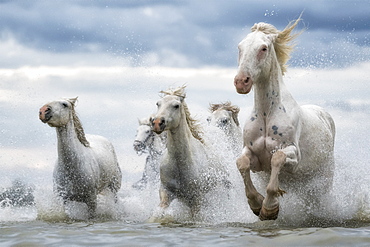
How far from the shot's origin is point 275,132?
24.2ft

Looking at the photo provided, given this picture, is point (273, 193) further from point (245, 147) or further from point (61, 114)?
point (61, 114)

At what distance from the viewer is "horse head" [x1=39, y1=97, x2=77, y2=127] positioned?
954 cm

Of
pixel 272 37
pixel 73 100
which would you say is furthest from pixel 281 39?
pixel 73 100

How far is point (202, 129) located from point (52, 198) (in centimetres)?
246

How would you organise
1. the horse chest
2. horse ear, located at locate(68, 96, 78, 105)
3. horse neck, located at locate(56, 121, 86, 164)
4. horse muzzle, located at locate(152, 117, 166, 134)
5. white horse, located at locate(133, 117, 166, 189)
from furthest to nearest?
white horse, located at locate(133, 117, 166, 189), horse ear, located at locate(68, 96, 78, 105), horse neck, located at locate(56, 121, 86, 164), horse muzzle, located at locate(152, 117, 166, 134), the horse chest

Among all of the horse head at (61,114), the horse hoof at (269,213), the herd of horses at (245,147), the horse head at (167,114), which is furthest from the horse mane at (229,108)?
the horse hoof at (269,213)

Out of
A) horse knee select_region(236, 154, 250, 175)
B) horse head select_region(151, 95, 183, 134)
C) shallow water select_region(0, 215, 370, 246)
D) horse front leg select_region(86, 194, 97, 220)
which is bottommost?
shallow water select_region(0, 215, 370, 246)

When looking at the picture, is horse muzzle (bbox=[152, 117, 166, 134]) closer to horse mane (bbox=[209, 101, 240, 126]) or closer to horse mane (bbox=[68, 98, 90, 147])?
horse mane (bbox=[68, 98, 90, 147])

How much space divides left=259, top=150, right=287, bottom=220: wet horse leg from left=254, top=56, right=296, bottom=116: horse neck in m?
0.74

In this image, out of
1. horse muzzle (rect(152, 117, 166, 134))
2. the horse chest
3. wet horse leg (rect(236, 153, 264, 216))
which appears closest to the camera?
wet horse leg (rect(236, 153, 264, 216))

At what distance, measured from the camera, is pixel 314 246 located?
19.2ft

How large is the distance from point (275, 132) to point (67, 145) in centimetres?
379

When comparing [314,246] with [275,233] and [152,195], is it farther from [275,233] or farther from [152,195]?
[152,195]

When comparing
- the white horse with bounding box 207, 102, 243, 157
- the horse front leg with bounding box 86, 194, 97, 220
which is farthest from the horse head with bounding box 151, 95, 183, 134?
the white horse with bounding box 207, 102, 243, 157
